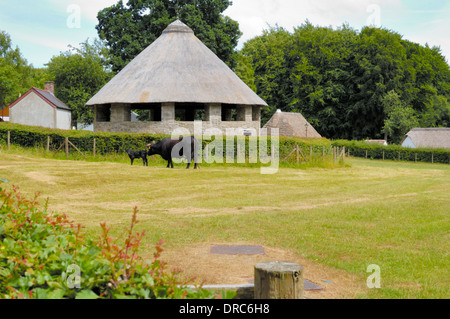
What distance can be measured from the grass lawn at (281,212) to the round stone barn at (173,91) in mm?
12148

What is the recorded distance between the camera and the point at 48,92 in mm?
47875

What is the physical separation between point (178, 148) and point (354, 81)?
48224 mm

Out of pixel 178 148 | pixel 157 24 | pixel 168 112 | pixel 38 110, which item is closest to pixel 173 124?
pixel 168 112

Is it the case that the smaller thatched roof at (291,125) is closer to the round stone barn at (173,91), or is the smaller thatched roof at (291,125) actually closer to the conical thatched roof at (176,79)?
the round stone barn at (173,91)

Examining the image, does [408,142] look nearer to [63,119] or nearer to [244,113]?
[244,113]

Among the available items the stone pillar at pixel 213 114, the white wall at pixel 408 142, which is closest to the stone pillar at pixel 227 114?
the stone pillar at pixel 213 114

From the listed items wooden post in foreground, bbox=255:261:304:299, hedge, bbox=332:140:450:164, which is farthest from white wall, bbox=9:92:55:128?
wooden post in foreground, bbox=255:261:304:299

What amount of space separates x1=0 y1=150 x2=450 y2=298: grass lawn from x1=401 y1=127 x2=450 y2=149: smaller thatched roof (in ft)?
151

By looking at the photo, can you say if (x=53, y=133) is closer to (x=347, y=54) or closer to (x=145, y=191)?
(x=145, y=191)

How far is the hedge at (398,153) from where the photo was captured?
5078cm

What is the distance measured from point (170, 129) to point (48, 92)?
67.2 feet

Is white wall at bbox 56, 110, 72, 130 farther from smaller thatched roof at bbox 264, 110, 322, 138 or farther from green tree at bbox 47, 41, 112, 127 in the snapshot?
smaller thatched roof at bbox 264, 110, 322, 138

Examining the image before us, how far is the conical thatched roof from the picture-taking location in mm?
32906

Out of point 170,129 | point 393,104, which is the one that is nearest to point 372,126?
point 393,104
